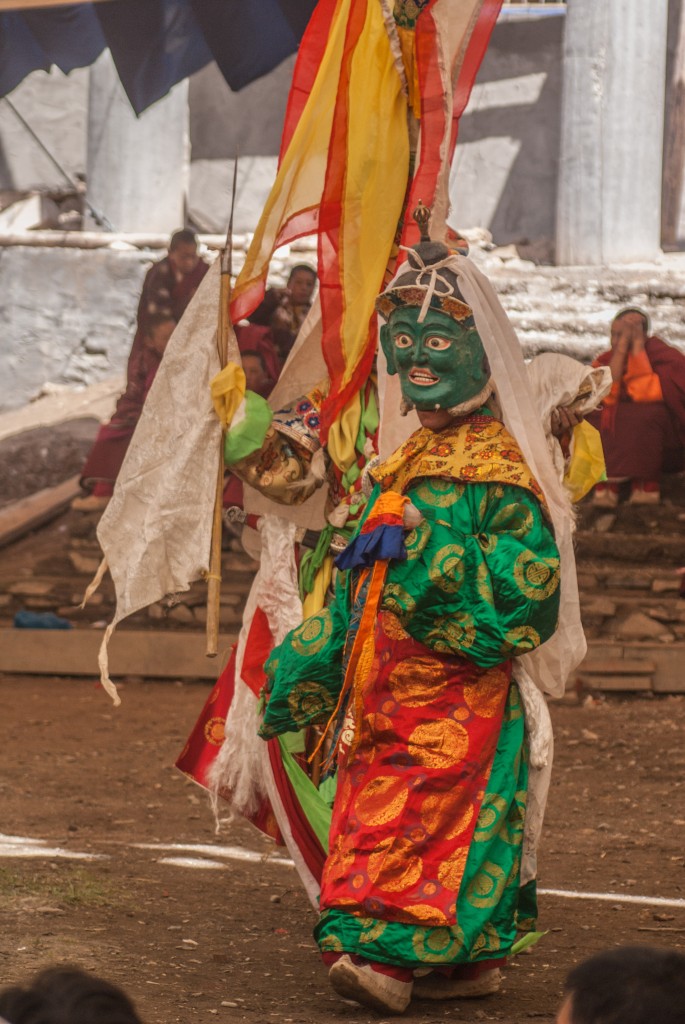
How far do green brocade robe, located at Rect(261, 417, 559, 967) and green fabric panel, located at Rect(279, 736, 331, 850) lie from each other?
1.43 feet

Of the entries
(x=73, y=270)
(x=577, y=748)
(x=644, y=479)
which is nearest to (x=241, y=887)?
(x=577, y=748)

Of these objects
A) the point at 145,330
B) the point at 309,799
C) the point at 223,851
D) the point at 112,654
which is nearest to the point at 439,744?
the point at 309,799

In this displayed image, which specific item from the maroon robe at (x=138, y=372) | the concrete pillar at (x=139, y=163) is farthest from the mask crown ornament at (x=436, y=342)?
the concrete pillar at (x=139, y=163)

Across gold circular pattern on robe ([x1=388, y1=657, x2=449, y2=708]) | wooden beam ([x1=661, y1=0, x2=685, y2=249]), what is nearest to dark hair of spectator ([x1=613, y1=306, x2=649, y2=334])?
wooden beam ([x1=661, y1=0, x2=685, y2=249])

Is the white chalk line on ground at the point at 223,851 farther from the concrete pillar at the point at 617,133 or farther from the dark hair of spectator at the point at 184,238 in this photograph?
the concrete pillar at the point at 617,133

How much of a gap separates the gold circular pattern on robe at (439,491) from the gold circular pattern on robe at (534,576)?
210 mm

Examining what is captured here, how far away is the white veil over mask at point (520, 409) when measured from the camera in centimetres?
362

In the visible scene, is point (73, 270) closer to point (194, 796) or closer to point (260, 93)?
point (260, 93)

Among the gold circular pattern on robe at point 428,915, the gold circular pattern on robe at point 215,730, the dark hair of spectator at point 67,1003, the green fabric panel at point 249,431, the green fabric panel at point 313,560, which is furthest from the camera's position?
the gold circular pattern on robe at point 215,730

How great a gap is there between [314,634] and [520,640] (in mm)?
538

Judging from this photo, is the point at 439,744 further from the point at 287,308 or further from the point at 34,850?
the point at 287,308

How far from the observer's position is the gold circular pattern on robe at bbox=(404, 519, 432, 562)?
3.43m

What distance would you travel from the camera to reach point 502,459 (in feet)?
11.7

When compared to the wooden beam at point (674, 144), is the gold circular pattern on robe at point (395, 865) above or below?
below
